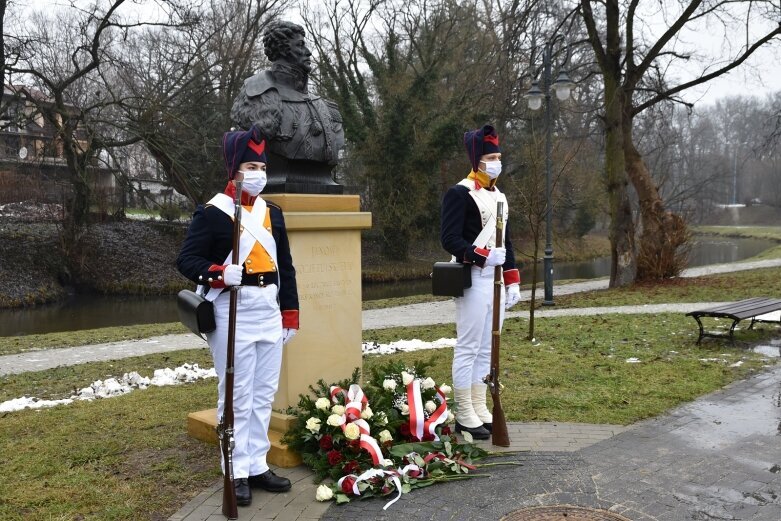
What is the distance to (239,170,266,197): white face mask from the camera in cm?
449

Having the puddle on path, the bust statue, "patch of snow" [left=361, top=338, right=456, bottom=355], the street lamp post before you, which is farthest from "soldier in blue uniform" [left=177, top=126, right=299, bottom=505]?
the street lamp post

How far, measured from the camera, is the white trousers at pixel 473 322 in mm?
5625

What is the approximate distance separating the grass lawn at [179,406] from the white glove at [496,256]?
0.91 meters

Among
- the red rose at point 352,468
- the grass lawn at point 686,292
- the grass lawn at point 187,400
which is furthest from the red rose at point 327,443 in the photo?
the grass lawn at point 686,292

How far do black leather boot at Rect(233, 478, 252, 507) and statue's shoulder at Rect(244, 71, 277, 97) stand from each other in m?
2.80

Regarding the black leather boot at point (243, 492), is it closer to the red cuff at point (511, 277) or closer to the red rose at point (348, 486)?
the red rose at point (348, 486)

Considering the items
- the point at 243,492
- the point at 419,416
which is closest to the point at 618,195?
the point at 419,416

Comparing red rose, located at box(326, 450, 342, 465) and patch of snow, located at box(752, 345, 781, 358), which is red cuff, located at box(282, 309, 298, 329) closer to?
red rose, located at box(326, 450, 342, 465)

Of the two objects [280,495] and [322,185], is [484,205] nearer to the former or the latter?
[322,185]

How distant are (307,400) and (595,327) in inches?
301

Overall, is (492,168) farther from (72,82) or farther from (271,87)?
(72,82)

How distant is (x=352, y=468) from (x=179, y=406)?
113 inches

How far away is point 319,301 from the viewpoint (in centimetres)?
557

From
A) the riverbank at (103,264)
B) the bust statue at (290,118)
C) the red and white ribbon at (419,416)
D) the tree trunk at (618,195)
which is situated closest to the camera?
the red and white ribbon at (419,416)
